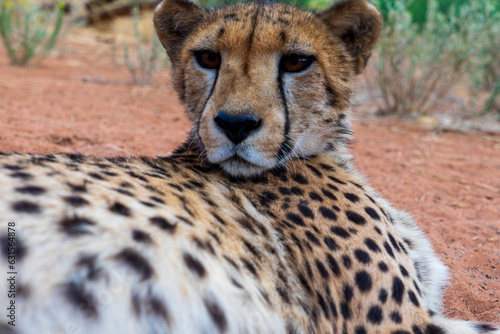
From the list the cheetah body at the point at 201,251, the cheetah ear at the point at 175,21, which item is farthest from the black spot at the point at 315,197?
the cheetah ear at the point at 175,21

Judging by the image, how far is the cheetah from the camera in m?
1.08

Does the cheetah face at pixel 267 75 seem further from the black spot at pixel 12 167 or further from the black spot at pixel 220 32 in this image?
the black spot at pixel 12 167

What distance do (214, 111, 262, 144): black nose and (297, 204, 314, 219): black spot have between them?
0.28 m

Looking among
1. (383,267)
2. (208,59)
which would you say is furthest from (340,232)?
(208,59)

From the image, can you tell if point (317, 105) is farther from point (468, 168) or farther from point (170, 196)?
point (468, 168)

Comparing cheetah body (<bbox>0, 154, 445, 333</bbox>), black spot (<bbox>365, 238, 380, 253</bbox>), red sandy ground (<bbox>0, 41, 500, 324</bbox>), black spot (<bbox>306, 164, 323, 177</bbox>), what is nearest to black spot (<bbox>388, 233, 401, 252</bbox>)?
cheetah body (<bbox>0, 154, 445, 333</bbox>)

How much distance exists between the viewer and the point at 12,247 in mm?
1051

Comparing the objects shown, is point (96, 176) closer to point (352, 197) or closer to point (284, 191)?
point (284, 191)

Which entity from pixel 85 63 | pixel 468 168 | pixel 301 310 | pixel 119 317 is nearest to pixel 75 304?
pixel 119 317

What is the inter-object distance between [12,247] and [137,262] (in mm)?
257

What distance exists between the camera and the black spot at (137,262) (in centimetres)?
111

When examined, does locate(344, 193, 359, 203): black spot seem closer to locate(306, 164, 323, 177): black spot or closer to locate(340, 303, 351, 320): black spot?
locate(306, 164, 323, 177): black spot

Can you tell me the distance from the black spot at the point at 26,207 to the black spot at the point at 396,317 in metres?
0.98

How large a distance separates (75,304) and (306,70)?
1.16 meters
